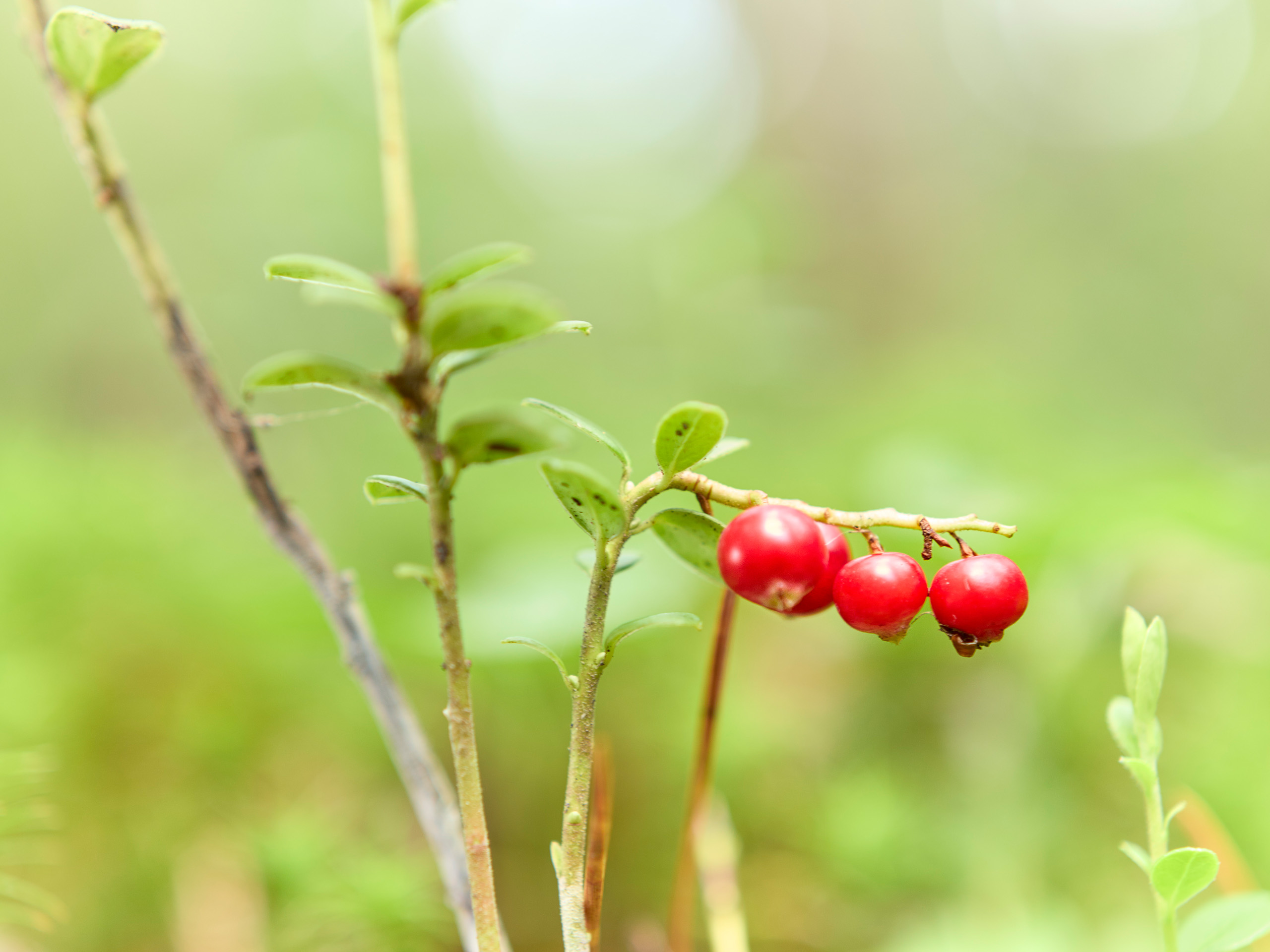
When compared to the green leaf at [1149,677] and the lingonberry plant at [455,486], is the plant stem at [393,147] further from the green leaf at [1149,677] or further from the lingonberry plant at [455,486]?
the green leaf at [1149,677]

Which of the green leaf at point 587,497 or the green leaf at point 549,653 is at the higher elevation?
the green leaf at point 587,497

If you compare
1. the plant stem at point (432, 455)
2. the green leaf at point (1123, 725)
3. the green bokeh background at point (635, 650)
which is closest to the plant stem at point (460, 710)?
the plant stem at point (432, 455)

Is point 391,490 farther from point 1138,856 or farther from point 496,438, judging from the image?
point 1138,856

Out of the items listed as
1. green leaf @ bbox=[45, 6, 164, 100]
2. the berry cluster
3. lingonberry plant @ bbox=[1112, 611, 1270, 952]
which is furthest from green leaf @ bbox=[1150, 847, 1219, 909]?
green leaf @ bbox=[45, 6, 164, 100]

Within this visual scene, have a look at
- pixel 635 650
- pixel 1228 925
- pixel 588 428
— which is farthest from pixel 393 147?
pixel 635 650

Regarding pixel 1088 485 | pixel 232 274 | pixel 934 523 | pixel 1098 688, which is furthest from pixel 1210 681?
pixel 232 274

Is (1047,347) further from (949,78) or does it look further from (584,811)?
(584,811)

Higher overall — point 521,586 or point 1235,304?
point 1235,304
